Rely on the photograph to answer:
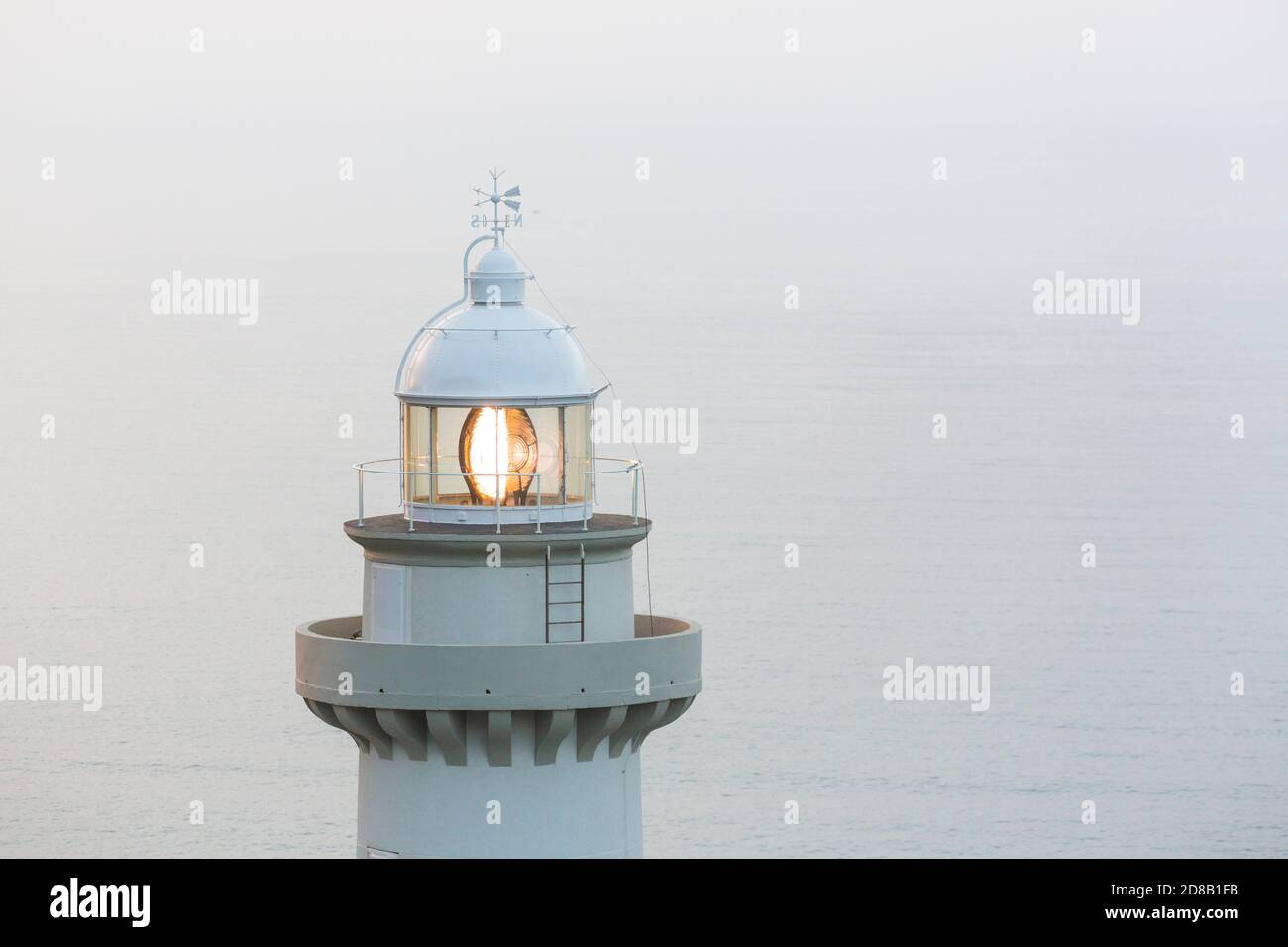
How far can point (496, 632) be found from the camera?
1834cm

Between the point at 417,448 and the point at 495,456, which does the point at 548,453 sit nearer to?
the point at 495,456

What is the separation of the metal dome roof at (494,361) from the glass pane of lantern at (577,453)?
0.20 meters

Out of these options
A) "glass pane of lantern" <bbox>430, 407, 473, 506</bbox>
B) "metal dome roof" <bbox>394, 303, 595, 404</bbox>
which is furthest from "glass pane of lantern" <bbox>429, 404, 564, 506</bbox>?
"metal dome roof" <bbox>394, 303, 595, 404</bbox>

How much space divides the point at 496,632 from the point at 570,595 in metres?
0.57

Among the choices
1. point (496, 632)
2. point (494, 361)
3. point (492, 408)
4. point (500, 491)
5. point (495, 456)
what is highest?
point (494, 361)

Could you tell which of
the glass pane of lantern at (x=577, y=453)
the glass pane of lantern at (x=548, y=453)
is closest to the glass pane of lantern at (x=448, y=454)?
the glass pane of lantern at (x=548, y=453)

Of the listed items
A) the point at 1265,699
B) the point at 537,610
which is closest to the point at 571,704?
the point at 537,610

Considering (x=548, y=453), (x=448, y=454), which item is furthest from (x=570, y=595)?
(x=448, y=454)

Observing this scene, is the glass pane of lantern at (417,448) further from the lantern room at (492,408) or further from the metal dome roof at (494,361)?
the metal dome roof at (494,361)

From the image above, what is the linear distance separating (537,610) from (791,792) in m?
34.4

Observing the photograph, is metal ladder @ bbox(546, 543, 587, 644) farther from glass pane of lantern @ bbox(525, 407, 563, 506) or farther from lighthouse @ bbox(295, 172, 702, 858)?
glass pane of lantern @ bbox(525, 407, 563, 506)

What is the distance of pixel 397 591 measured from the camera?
18.6 m
